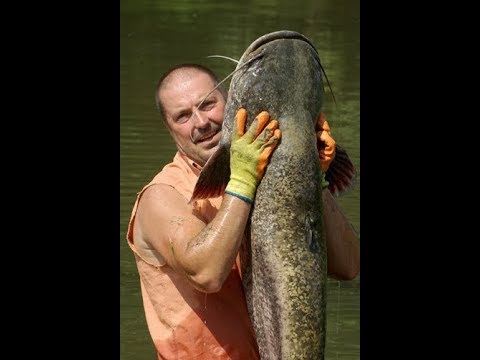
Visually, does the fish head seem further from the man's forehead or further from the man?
the man's forehead

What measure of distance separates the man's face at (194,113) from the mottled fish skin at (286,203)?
276 mm

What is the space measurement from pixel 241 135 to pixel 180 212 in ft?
1.13

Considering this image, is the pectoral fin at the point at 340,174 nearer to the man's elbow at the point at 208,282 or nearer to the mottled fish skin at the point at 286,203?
the mottled fish skin at the point at 286,203

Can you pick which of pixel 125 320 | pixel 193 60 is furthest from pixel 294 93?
pixel 193 60

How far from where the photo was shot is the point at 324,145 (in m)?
3.90

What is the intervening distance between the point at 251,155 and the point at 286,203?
7.2 inches

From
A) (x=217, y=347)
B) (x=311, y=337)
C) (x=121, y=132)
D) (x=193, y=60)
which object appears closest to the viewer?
(x=311, y=337)

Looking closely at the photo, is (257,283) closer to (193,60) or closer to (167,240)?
(167,240)

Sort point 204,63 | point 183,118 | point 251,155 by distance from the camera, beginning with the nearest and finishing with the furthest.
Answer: point 251,155
point 183,118
point 204,63

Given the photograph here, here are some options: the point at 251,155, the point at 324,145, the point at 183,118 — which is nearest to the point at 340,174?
the point at 324,145

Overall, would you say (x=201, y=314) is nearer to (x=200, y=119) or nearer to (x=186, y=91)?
(x=200, y=119)

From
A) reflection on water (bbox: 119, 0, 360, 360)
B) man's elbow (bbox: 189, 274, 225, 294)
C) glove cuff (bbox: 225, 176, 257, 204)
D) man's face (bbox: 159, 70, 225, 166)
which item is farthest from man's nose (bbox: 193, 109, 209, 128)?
reflection on water (bbox: 119, 0, 360, 360)

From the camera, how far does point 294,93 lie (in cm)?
380

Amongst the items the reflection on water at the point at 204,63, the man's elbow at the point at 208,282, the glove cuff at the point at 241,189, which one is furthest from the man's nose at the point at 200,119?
the reflection on water at the point at 204,63
